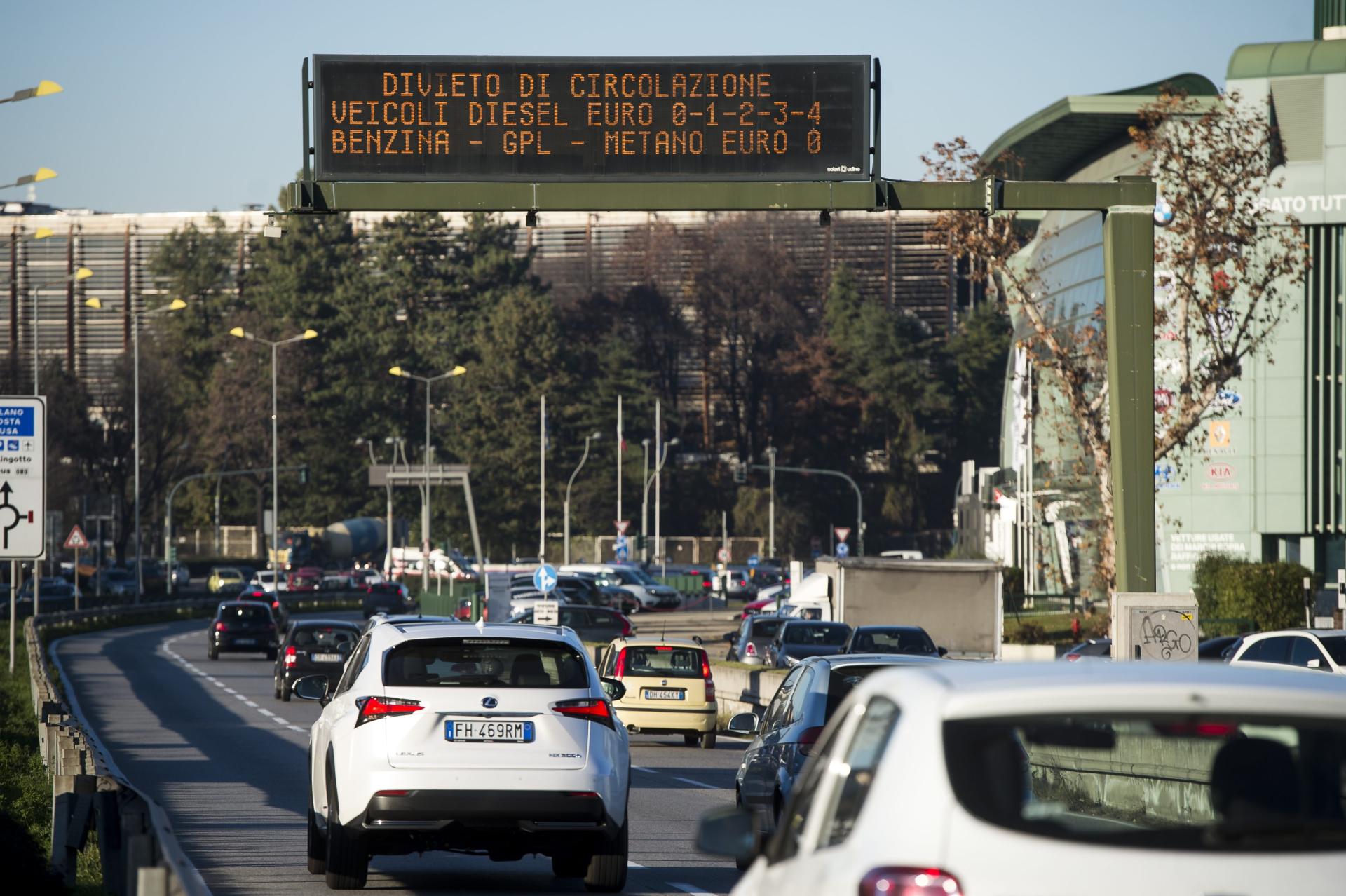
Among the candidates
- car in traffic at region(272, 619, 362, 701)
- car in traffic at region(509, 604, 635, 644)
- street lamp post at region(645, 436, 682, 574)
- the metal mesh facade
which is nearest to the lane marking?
car in traffic at region(272, 619, 362, 701)

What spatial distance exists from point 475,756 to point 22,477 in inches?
374

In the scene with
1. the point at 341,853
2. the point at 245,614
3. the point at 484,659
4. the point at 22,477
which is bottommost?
the point at 245,614

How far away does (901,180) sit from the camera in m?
21.5

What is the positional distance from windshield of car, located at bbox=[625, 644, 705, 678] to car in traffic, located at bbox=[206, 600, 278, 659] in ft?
81.6

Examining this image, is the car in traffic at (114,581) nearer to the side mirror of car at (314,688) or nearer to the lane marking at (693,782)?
the lane marking at (693,782)

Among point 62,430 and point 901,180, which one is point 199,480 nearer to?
point 62,430

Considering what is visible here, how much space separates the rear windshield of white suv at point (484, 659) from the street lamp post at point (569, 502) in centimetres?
8593

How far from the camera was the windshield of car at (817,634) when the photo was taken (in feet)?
113

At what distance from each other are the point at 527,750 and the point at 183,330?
124 m

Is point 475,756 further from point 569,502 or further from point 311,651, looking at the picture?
point 569,502

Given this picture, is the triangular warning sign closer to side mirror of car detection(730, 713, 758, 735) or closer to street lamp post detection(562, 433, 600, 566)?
street lamp post detection(562, 433, 600, 566)

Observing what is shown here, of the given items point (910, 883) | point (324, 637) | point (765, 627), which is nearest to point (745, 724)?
point (910, 883)

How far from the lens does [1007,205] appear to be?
22.8 meters

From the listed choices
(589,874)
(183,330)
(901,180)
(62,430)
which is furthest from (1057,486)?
(183,330)
